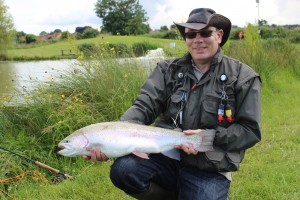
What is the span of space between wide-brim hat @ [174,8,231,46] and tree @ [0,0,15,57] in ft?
153

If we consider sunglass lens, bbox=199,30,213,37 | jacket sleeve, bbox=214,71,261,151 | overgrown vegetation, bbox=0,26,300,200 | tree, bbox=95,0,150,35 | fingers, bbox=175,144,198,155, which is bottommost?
overgrown vegetation, bbox=0,26,300,200

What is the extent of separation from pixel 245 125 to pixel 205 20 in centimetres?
90

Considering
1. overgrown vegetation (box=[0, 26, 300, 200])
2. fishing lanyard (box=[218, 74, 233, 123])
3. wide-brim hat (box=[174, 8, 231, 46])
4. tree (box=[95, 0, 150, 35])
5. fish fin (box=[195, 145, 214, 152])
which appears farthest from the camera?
tree (box=[95, 0, 150, 35])

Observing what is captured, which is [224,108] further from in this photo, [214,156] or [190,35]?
[190,35]

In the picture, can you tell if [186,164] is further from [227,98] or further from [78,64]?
[78,64]

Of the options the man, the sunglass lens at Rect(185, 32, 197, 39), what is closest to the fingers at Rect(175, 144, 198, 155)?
the man

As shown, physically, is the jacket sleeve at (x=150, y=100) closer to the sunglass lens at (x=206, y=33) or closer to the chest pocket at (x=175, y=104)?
the chest pocket at (x=175, y=104)

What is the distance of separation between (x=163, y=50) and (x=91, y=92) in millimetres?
2798

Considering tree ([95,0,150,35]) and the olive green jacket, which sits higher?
tree ([95,0,150,35])

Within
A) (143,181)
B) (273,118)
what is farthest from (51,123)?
(273,118)

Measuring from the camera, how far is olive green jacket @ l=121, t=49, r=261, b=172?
8.91ft

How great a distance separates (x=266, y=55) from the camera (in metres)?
9.57

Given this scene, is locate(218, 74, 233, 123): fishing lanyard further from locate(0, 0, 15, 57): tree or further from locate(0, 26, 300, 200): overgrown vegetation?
locate(0, 0, 15, 57): tree

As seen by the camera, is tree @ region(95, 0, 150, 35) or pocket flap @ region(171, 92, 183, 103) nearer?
pocket flap @ region(171, 92, 183, 103)
